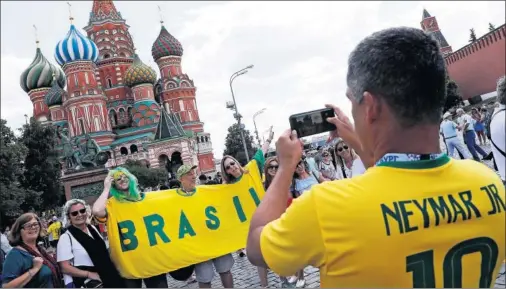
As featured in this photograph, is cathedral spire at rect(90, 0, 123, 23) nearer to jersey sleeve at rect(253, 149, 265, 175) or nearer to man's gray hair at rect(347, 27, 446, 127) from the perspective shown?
jersey sleeve at rect(253, 149, 265, 175)

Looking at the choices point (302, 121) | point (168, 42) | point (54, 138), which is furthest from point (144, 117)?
point (302, 121)

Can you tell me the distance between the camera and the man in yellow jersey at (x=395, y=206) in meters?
1.28

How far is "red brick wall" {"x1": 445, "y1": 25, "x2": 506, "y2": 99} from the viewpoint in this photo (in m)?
36.8

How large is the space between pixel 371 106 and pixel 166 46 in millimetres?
65160

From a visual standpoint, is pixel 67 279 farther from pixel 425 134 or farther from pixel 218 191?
pixel 425 134

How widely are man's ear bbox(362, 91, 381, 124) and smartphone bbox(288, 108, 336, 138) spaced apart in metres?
0.39

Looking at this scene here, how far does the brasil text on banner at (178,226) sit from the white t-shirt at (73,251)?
45 centimetres

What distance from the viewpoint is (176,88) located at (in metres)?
62.8

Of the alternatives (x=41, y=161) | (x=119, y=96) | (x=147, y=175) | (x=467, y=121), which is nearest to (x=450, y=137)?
(x=467, y=121)

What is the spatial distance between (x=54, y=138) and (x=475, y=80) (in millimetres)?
37034

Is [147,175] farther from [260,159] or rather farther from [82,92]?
[260,159]

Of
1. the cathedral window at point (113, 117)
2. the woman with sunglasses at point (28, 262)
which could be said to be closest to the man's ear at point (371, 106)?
the woman with sunglasses at point (28, 262)

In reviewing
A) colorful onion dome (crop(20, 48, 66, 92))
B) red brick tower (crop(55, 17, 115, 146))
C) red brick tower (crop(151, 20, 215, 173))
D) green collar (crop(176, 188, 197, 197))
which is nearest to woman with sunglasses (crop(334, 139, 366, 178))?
green collar (crop(176, 188, 197, 197))

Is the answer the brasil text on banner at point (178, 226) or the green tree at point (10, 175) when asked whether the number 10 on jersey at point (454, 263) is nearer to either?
the brasil text on banner at point (178, 226)
